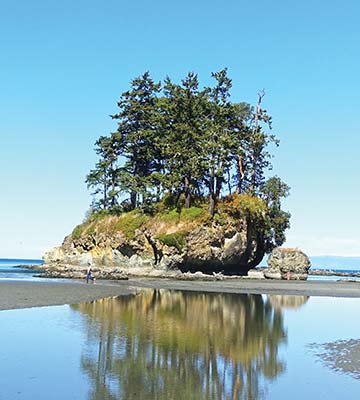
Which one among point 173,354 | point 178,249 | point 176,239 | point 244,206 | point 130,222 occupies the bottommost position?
point 173,354

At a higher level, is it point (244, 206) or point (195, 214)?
point (244, 206)

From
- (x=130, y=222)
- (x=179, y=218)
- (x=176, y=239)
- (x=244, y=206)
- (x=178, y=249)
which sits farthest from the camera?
(x=130, y=222)

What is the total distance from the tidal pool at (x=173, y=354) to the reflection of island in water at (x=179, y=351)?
4 centimetres

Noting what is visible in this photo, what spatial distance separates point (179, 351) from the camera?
1789 centimetres

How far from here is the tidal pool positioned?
12.9 m

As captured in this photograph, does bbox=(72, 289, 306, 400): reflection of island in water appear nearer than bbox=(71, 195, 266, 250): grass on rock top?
Yes

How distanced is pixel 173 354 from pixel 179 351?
69 centimetres

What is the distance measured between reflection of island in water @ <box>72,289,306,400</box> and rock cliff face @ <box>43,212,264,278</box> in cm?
3585

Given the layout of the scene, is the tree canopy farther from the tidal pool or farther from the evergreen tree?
the tidal pool

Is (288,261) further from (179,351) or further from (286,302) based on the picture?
(179,351)

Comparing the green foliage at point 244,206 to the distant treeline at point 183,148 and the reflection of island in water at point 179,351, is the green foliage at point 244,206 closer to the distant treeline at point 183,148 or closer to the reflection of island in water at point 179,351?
the distant treeline at point 183,148

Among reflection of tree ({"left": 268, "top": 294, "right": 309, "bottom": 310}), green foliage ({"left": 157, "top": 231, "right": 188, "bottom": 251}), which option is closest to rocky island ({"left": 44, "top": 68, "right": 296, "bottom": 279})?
green foliage ({"left": 157, "top": 231, "right": 188, "bottom": 251})

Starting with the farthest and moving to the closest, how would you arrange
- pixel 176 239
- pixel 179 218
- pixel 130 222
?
pixel 130 222 < pixel 179 218 < pixel 176 239

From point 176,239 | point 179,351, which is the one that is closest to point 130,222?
point 176,239
